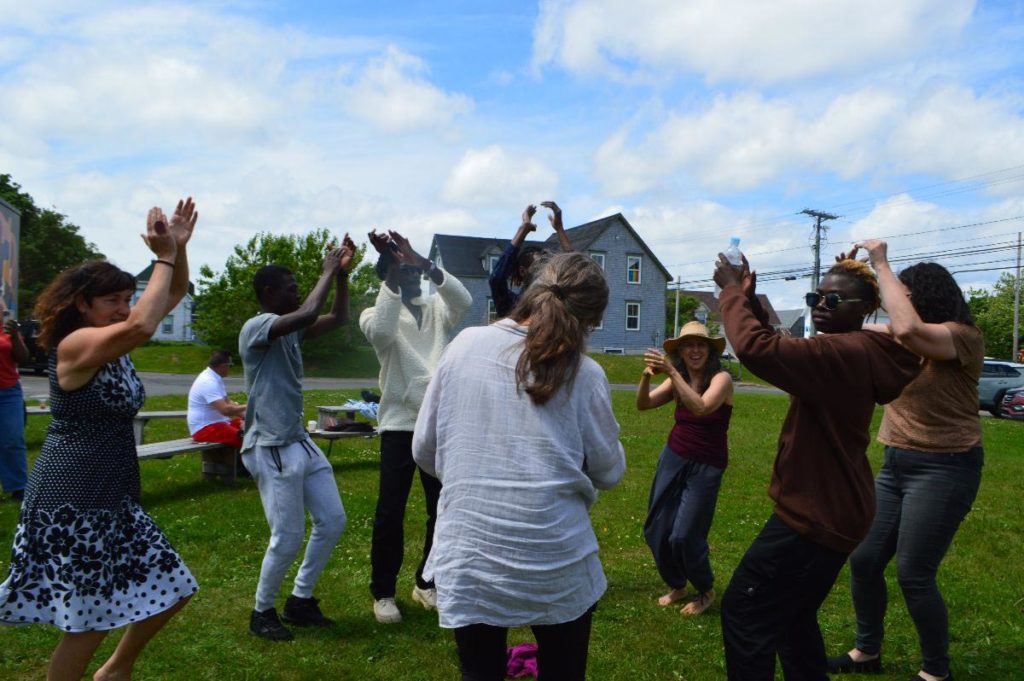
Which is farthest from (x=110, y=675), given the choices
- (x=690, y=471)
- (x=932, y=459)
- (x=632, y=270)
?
(x=632, y=270)

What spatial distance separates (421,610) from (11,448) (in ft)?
18.1

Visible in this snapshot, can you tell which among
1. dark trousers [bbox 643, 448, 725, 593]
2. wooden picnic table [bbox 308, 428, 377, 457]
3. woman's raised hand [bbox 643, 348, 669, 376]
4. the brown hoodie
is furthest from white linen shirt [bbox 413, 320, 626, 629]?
wooden picnic table [bbox 308, 428, 377, 457]

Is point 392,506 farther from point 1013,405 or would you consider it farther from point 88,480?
point 1013,405

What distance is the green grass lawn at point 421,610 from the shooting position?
14.5 ft

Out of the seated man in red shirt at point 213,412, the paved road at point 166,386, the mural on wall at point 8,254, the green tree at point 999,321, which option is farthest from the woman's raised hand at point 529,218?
the green tree at point 999,321

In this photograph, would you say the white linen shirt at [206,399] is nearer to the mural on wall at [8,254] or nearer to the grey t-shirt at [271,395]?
the grey t-shirt at [271,395]

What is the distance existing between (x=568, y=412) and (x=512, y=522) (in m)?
0.38

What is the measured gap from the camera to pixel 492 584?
2.49 m

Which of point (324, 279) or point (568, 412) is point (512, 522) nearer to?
point (568, 412)

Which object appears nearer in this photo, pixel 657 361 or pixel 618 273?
pixel 657 361

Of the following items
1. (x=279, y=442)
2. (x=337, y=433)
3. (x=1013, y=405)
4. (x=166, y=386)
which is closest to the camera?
(x=279, y=442)

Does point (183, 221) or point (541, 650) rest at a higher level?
point (183, 221)

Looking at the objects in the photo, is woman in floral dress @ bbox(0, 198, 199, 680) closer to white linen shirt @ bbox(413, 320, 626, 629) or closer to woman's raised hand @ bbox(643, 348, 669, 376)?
white linen shirt @ bbox(413, 320, 626, 629)

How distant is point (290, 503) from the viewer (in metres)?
4.65
